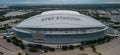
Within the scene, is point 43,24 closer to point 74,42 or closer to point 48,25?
point 48,25

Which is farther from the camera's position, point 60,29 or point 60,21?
point 60,21

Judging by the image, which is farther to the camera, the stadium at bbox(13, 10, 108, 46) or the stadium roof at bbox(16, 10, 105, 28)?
the stadium roof at bbox(16, 10, 105, 28)

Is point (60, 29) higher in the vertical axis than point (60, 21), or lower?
lower

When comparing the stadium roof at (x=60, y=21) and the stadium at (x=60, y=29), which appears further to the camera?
the stadium roof at (x=60, y=21)

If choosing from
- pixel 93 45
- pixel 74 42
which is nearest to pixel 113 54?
pixel 93 45

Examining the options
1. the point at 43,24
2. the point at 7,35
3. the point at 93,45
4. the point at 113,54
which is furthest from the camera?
the point at 7,35

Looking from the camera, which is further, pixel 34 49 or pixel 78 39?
pixel 78 39

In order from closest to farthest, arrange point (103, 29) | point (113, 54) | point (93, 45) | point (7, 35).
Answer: point (113, 54) → point (93, 45) → point (103, 29) → point (7, 35)

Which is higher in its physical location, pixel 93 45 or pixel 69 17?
pixel 69 17
